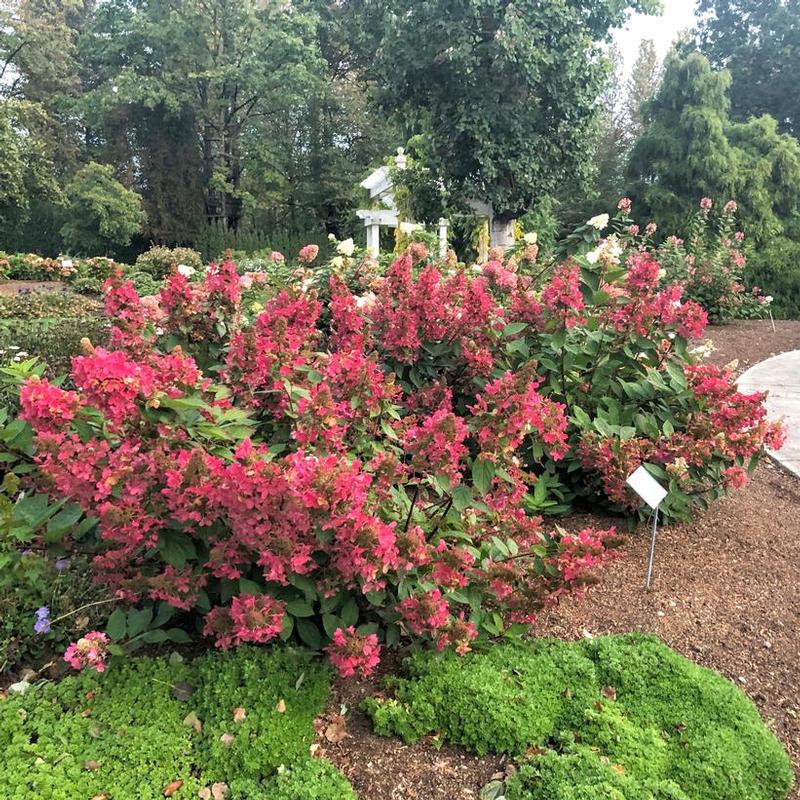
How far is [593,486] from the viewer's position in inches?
119

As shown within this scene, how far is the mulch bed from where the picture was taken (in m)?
1.70

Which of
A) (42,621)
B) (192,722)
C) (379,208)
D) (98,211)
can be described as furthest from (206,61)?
(192,722)

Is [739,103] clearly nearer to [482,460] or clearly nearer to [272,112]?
[272,112]

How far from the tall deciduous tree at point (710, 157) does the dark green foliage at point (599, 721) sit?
11878mm

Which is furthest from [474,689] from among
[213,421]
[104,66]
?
[104,66]

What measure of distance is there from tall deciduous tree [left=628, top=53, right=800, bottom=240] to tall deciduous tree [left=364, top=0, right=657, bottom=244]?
2.71 meters

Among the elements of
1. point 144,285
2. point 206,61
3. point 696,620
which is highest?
point 206,61

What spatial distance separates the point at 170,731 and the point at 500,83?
934 centimetres

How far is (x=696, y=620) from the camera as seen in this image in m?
2.34

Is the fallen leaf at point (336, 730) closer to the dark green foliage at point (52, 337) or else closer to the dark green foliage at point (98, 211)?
the dark green foliage at point (52, 337)

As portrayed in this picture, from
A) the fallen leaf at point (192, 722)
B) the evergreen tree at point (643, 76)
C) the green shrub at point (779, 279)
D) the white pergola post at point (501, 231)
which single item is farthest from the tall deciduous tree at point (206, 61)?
the fallen leaf at point (192, 722)

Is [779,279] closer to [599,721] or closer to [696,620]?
[696,620]

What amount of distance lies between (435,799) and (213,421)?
3.64ft

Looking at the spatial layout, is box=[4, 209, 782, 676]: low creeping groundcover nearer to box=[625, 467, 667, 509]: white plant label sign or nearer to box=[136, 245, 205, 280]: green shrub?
box=[625, 467, 667, 509]: white plant label sign
